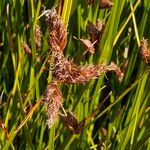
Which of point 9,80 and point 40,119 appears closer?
point 40,119

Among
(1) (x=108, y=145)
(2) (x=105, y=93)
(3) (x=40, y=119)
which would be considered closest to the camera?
(3) (x=40, y=119)

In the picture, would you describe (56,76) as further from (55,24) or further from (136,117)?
(136,117)

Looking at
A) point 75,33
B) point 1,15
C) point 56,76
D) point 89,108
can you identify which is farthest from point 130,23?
point 56,76

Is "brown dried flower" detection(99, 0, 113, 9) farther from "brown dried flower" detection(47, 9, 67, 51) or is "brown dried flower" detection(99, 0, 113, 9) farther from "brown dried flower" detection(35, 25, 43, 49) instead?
"brown dried flower" detection(47, 9, 67, 51)

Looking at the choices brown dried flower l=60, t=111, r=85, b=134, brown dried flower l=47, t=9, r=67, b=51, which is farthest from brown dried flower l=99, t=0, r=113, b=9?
brown dried flower l=47, t=9, r=67, b=51

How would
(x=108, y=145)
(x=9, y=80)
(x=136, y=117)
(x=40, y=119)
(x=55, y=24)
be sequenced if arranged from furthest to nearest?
(x=9, y=80) < (x=108, y=145) < (x=40, y=119) < (x=136, y=117) < (x=55, y=24)

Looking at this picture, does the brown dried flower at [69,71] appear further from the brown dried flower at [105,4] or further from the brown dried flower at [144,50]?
the brown dried flower at [105,4]

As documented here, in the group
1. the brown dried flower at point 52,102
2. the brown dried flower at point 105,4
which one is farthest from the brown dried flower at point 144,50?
the brown dried flower at point 52,102
